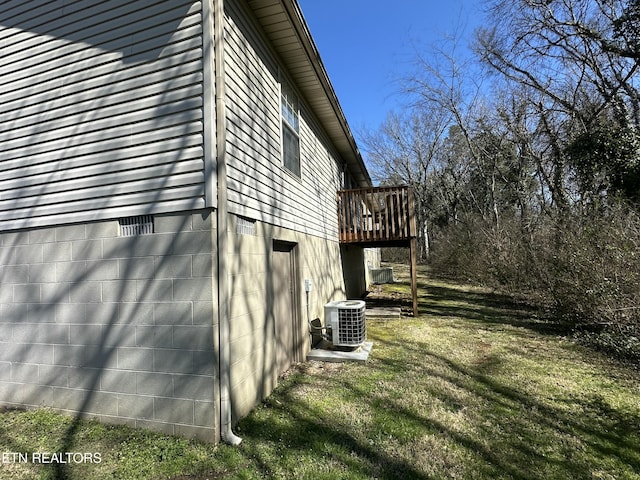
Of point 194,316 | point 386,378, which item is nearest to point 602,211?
point 386,378

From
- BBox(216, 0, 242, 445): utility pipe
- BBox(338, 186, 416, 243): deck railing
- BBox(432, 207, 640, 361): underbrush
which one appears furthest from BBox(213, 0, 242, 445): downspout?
BBox(432, 207, 640, 361): underbrush

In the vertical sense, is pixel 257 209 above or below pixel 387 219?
below

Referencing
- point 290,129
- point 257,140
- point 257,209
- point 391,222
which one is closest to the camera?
point 257,209

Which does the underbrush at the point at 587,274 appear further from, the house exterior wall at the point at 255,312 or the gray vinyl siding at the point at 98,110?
the gray vinyl siding at the point at 98,110

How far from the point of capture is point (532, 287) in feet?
30.2

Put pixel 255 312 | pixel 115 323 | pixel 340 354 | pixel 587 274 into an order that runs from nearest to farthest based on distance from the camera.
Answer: pixel 115 323 < pixel 255 312 < pixel 340 354 < pixel 587 274

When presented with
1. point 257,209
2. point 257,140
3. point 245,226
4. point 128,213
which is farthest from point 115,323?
point 257,140

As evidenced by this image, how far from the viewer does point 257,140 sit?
4.07m

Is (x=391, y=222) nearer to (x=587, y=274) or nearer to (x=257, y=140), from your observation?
(x=587, y=274)

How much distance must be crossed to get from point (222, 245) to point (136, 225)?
99 centimetres

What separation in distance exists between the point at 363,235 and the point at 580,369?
4.91 m

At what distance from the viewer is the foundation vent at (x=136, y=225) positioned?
3275 millimetres

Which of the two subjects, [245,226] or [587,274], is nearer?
[245,226]

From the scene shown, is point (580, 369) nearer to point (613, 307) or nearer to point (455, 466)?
point (613, 307)
